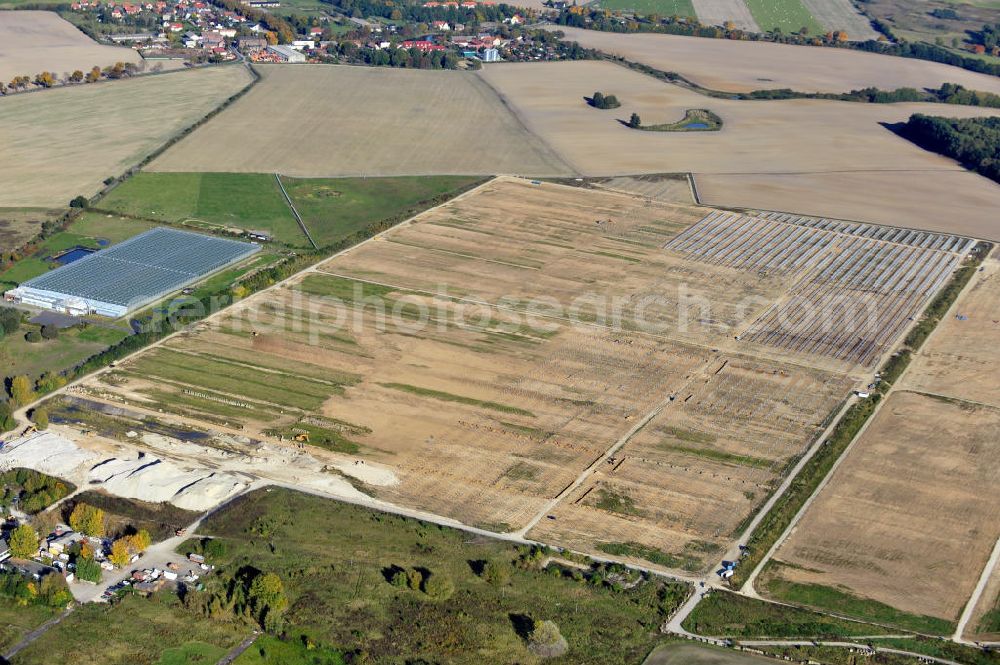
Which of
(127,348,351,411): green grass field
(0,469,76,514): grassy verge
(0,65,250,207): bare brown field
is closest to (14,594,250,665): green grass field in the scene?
(0,469,76,514): grassy verge

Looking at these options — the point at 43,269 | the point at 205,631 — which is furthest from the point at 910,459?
the point at 43,269

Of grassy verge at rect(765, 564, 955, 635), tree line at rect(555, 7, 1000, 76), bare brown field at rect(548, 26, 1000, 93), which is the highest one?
tree line at rect(555, 7, 1000, 76)

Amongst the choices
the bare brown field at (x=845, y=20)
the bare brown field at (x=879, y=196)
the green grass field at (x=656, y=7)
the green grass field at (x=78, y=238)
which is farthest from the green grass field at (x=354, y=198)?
the bare brown field at (x=845, y=20)

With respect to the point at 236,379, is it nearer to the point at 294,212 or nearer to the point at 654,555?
the point at 654,555

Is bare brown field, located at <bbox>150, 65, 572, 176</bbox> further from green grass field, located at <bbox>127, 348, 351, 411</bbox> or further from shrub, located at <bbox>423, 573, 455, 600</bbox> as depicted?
shrub, located at <bbox>423, 573, 455, 600</bbox>

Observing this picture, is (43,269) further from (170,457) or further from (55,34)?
(55,34)

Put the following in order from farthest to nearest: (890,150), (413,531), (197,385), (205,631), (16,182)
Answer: (890,150) → (16,182) → (197,385) → (413,531) → (205,631)

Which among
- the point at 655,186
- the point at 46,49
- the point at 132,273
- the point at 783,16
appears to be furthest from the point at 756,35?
the point at 132,273
